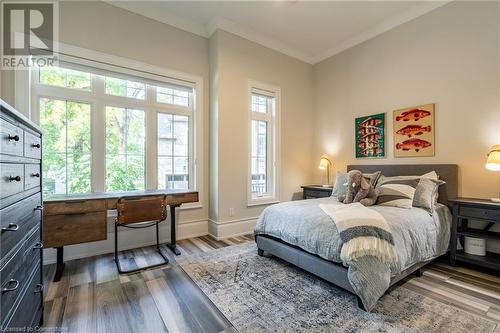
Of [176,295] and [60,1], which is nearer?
[176,295]

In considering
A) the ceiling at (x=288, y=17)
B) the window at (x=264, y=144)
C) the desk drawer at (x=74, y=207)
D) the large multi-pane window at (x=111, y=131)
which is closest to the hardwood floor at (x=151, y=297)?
the desk drawer at (x=74, y=207)

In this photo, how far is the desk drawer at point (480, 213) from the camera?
220cm

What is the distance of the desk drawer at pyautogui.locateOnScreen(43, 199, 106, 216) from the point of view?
6.59ft

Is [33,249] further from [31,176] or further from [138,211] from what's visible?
[138,211]

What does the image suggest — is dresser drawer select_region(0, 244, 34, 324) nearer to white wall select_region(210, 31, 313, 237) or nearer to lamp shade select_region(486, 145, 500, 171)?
white wall select_region(210, 31, 313, 237)

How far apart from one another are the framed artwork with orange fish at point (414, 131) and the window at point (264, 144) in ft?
6.06

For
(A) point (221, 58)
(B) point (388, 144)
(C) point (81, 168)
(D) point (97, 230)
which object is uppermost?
(A) point (221, 58)

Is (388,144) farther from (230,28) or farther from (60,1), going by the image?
(60,1)

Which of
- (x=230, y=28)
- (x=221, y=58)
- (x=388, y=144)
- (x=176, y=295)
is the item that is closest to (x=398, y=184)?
(x=388, y=144)

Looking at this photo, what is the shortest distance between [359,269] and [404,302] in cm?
54

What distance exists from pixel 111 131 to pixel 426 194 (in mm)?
3815

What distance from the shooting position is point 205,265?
8.11 feet

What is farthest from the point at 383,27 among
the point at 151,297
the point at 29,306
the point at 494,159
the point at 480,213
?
the point at 29,306

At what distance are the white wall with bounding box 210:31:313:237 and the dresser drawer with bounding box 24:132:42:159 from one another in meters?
2.16
